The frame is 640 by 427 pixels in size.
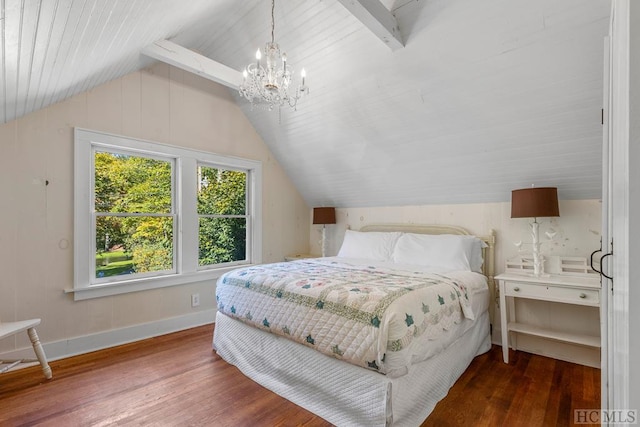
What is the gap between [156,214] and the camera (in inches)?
127

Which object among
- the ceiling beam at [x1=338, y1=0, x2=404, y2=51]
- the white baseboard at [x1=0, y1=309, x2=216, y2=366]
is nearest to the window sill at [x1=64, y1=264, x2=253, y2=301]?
the white baseboard at [x1=0, y1=309, x2=216, y2=366]

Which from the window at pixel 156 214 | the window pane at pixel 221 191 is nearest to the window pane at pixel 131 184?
the window at pixel 156 214

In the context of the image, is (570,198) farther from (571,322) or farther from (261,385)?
(261,385)

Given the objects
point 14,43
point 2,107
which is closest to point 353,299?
point 14,43

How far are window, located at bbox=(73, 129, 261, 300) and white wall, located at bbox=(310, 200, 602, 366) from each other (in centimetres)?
235

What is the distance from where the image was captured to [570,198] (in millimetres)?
2678

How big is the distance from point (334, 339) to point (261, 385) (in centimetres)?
78

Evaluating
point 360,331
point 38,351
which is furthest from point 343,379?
point 38,351

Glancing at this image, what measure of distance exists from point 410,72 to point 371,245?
71.5 inches

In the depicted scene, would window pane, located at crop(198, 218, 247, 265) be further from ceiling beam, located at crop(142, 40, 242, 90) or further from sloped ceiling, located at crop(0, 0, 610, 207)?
ceiling beam, located at crop(142, 40, 242, 90)

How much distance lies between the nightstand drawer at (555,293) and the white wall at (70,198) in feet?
9.94

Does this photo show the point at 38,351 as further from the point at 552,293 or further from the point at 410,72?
the point at 552,293

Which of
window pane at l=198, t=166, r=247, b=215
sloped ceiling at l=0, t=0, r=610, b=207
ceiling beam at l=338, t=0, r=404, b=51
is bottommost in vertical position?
window pane at l=198, t=166, r=247, b=215

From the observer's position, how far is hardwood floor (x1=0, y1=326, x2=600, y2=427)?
181 cm
